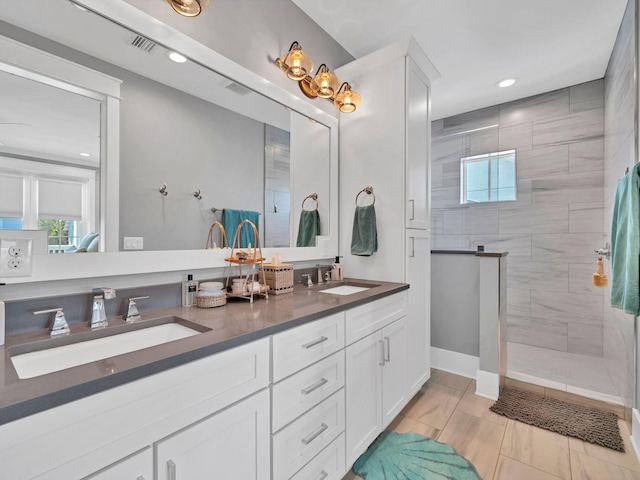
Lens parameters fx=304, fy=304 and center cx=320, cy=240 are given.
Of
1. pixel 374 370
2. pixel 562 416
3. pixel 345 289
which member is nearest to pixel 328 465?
pixel 374 370

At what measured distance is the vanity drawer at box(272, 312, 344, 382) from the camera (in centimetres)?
108

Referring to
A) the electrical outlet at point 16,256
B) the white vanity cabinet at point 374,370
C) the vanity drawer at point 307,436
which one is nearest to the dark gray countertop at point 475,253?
the white vanity cabinet at point 374,370

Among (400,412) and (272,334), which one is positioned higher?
(272,334)

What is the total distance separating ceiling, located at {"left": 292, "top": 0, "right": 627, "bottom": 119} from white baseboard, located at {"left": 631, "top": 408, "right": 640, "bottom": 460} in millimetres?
2516

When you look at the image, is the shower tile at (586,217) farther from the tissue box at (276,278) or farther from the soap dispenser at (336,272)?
the tissue box at (276,278)

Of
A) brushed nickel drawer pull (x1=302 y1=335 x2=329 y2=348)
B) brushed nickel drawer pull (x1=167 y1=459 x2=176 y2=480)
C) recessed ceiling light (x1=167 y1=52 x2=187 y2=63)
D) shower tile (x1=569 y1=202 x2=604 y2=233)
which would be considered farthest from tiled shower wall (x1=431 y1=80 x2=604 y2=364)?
brushed nickel drawer pull (x1=167 y1=459 x2=176 y2=480)

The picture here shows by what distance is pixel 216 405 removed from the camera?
87 cm

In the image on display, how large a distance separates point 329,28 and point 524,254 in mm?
2937

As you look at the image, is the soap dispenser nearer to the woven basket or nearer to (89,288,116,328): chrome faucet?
the woven basket

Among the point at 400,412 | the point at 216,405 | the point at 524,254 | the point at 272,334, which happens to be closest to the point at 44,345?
the point at 216,405

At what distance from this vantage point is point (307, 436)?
3.90 feet

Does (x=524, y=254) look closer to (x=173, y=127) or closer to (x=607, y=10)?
(x=607, y=10)

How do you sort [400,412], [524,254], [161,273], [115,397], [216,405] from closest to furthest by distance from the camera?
[115,397]
[216,405]
[161,273]
[400,412]
[524,254]

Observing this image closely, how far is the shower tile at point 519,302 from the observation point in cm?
328
